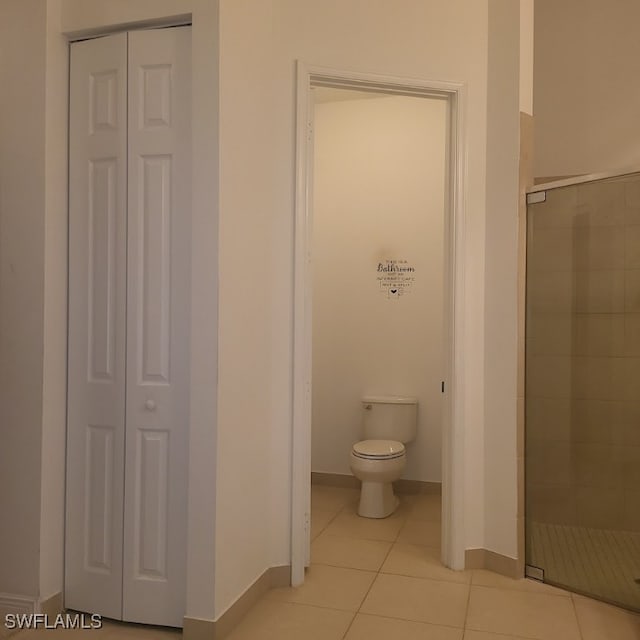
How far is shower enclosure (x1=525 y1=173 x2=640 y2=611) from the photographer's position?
9.64 feet

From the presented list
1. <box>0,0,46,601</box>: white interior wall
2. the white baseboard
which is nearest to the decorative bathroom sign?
<box>0,0,46,601</box>: white interior wall

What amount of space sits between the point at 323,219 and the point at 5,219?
97.9 inches

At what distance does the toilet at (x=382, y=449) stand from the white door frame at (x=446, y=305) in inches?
30.2

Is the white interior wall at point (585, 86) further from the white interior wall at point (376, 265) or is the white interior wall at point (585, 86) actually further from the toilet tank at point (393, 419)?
the toilet tank at point (393, 419)

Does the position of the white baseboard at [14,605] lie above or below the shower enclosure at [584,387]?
below

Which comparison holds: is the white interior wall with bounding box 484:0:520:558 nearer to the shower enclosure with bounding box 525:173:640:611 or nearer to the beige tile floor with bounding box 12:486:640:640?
the shower enclosure with bounding box 525:173:640:611

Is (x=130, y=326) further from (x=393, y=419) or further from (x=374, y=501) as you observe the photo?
(x=393, y=419)

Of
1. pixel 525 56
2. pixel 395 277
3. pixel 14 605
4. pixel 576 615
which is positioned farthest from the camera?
pixel 395 277

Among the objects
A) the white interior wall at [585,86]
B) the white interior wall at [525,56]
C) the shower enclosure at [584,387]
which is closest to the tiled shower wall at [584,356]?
the shower enclosure at [584,387]

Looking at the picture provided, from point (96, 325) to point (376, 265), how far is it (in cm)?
239

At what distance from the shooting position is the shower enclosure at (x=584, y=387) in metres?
2.94

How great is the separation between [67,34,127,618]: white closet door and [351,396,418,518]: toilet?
5.74ft

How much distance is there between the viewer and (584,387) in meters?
3.09

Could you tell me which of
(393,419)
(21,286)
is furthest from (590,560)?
(21,286)
